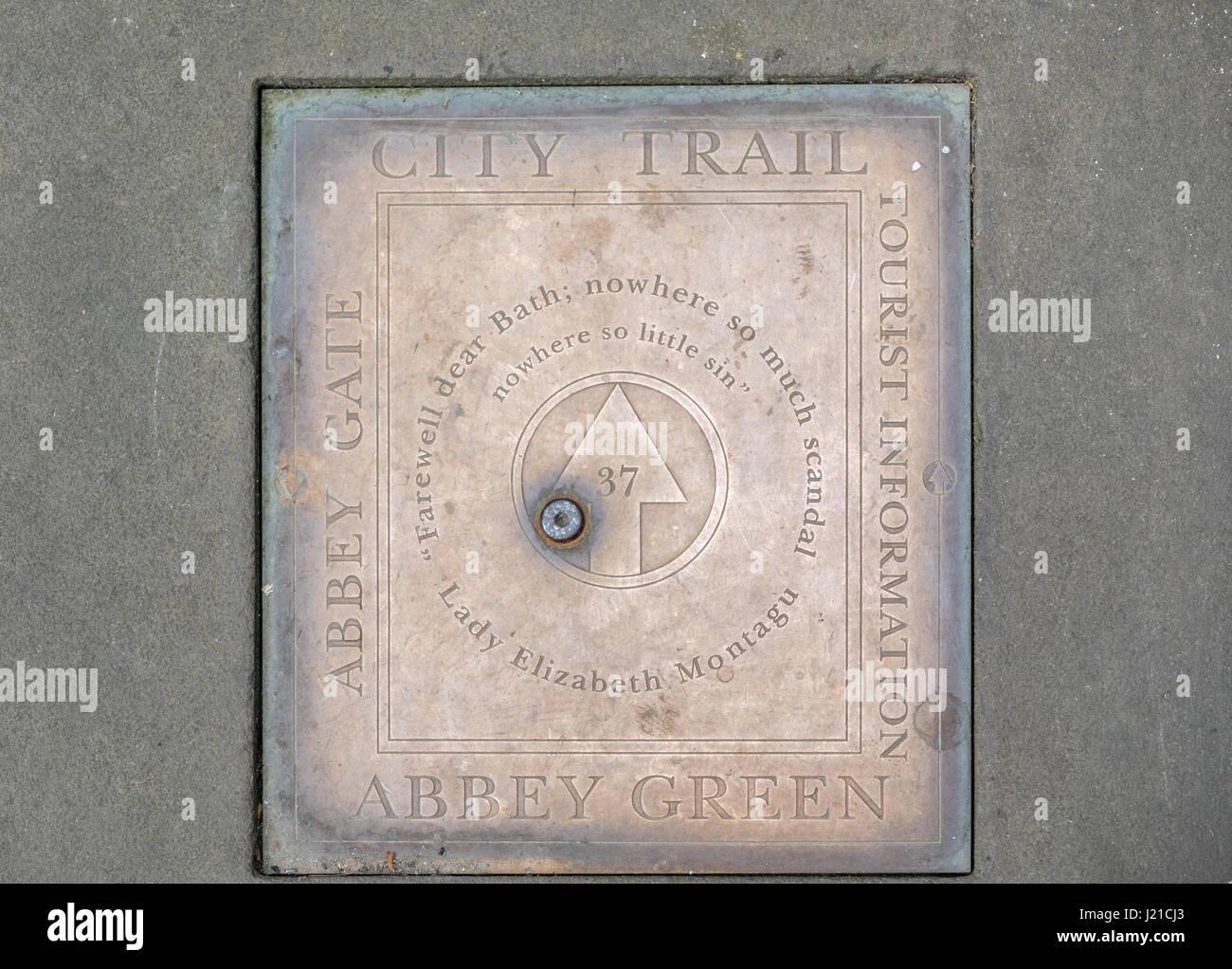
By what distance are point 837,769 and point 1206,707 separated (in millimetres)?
924

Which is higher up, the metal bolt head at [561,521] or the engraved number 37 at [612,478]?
the engraved number 37 at [612,478]

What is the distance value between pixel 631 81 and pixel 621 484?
3.28 ft

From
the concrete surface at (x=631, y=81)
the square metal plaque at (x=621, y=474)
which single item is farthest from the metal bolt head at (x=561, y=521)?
the concrete surface at (x=631, y=81)

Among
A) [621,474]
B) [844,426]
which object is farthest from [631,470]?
[844,426]

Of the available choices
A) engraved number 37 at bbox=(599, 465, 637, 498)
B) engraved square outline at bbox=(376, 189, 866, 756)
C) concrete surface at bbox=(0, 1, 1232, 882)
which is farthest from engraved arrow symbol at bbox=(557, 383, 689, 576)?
concrete surface at bbox=(0, 1, 1232, 882)

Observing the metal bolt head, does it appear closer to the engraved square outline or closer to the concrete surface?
the engraved square outline

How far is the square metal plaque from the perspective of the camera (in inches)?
85.6

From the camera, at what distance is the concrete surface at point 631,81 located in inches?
85.8

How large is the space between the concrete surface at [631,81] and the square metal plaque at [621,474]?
95 millimetres

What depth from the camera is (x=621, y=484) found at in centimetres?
218

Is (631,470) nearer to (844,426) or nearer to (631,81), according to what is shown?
(844,426)

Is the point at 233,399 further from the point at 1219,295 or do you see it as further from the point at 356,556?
the point at 1219,295

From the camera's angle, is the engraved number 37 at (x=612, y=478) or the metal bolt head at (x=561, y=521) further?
the engraved number 37 at (x=612, y=478)

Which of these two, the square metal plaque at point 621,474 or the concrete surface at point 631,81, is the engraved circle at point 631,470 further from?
the concrete surface at point 631,81
